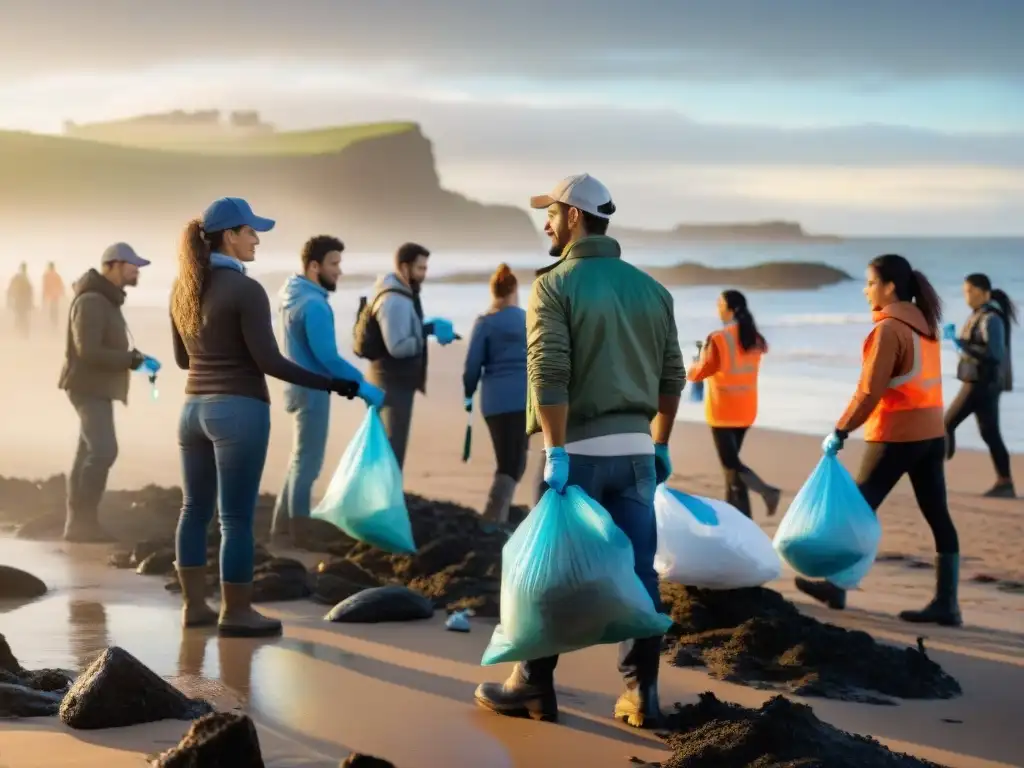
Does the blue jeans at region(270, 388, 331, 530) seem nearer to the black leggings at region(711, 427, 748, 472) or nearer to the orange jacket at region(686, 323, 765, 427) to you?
the orange jacket at region(686, 323, 765, 427)

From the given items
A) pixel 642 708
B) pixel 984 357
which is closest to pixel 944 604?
pixel 642 708

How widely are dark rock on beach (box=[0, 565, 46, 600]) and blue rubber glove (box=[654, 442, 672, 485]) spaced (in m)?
3.47

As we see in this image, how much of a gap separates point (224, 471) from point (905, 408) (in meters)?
3.20

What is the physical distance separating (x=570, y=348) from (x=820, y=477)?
2444 mm

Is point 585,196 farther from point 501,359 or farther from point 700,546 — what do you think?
point 501,359

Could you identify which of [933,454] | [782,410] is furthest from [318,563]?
[782,410]

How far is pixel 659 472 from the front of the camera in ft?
18.5

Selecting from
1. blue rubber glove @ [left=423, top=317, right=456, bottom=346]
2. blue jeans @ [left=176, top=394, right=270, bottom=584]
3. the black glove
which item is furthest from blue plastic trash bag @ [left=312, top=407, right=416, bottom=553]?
blue rubber glove @ [left=423, top=317, right=456, bottom=346]

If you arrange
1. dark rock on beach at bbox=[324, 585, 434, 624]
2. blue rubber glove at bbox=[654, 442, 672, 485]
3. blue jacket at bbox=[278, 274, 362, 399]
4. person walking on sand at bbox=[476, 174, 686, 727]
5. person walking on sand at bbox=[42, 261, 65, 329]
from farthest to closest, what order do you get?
1. person walking on sand at bbox=[42, 261, 65, 329]
2. blue jacket at bbox=[278, 274, 362, 399]
3. dark rock on beach at bbox=[324, 585, 434, 624]
4. blue rubber glove at bbox=[654, 442, 672, 485]
5. person walking on sand at bbox=[476, 174, 686, 727]

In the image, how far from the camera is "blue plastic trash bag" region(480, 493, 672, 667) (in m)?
4.90

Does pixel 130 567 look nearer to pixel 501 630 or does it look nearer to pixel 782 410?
pixel 501 630

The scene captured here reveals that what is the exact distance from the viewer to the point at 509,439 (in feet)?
30.0

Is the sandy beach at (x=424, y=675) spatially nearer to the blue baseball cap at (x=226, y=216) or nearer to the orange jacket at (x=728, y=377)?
the orange jacket at (x=728, y=377)

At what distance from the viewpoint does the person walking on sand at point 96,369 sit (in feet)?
29.6
